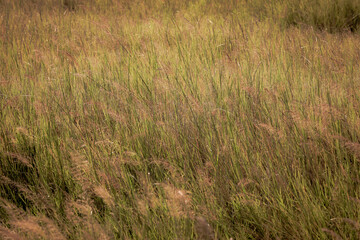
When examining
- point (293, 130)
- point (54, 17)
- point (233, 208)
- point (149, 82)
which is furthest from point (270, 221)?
point (54, 17)

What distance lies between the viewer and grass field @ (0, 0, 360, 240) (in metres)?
1.13

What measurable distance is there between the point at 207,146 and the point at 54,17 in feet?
15.5

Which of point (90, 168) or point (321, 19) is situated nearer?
point (90, 168)

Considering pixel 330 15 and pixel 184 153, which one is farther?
pixel 330 15

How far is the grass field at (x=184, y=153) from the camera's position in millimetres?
1130

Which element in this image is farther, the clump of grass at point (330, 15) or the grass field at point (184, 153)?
the clump of grass at point (330, 15)

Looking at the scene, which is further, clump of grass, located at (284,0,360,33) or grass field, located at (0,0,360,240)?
clump of grass, located at (284,0,360,33)

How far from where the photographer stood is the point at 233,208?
122 cm

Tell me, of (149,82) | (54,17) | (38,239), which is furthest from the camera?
(54,17)

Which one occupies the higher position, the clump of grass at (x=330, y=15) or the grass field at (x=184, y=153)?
the clump of grass at (x=330, y=15)

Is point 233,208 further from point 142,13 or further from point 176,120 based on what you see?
point 142,13

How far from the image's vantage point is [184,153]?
1.52m

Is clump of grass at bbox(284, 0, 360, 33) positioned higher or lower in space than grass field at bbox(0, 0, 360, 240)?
higher

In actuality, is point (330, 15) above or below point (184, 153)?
above
